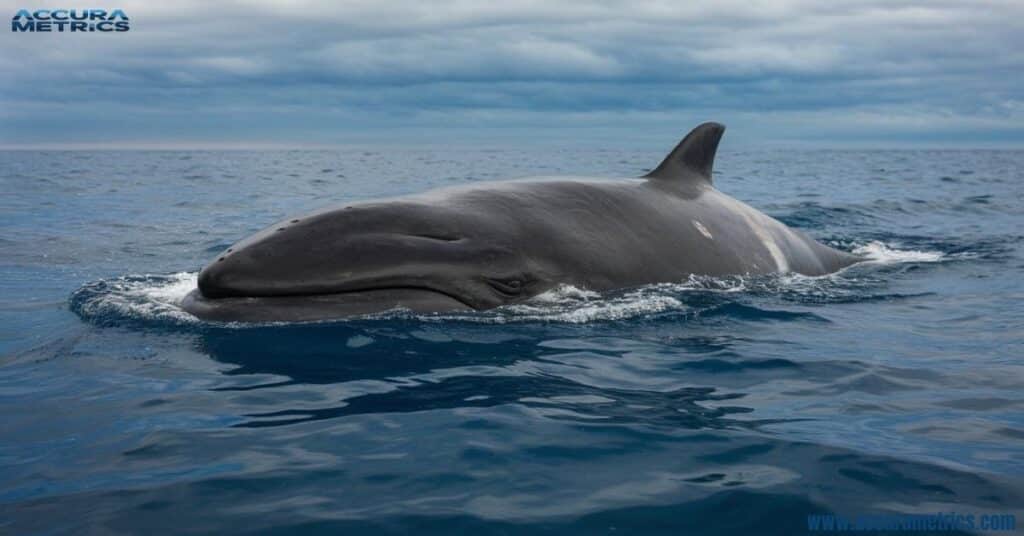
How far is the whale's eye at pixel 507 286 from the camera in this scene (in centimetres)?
1145

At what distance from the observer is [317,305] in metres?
10.4

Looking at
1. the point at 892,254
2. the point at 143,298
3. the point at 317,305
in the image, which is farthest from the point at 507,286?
the point at 892,254

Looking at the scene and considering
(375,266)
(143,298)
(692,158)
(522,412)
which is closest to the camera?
(522,412)

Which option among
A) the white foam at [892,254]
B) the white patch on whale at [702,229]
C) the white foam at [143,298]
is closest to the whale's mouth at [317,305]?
the white foam at [143,298]

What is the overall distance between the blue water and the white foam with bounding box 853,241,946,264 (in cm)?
453

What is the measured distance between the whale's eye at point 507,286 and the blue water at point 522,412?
12.8 inches

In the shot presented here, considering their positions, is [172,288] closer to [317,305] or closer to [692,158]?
[317,305]

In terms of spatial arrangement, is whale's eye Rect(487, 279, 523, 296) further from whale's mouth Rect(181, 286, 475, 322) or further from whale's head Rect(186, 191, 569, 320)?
whale's mouth Rect(181, 286, 475, 322)

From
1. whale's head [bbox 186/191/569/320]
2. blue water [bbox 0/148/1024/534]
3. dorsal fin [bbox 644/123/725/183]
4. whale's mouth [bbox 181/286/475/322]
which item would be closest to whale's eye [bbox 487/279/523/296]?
whale's head [bbox 186/191/569/320]

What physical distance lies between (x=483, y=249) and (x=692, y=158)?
209 inches

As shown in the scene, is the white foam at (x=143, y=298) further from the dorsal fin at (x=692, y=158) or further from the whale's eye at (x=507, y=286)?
the dorsal fin at (x=692, y=158)

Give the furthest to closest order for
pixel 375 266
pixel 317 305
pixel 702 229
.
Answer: pixel 702 229
pixel 375 266
pixel 317 305

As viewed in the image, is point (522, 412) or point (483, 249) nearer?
point (522, 412)

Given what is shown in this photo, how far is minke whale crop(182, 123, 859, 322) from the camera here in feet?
34.3
